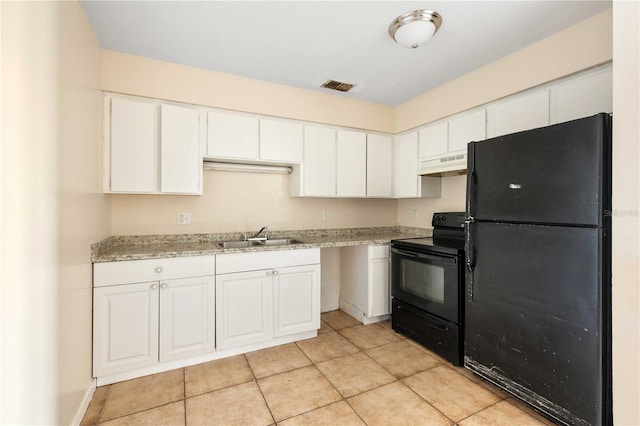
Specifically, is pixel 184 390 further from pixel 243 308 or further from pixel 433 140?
pixel 433 140

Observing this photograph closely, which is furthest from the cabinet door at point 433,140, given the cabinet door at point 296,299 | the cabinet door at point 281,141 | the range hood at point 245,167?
the cabinet door at point 296,299

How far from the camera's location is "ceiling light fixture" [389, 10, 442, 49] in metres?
1.94

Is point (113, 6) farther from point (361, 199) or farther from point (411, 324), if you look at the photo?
→ point (411, 324)

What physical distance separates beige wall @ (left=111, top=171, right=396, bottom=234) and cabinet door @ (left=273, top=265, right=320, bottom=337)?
73 cm

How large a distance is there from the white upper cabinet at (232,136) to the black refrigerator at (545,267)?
6.21 feet

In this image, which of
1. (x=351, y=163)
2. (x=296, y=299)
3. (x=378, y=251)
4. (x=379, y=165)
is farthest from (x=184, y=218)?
(x=379, y=165)

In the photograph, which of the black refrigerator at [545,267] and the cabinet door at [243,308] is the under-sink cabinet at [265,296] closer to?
the cabinet door at [243,308]

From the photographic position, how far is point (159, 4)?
6.20 feet

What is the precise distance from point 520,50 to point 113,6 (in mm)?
2918

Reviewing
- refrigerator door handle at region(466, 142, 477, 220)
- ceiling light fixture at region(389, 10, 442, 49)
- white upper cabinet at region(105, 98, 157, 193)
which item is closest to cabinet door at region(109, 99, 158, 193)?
white upper cabinet at region(105, 98, 157, 193)

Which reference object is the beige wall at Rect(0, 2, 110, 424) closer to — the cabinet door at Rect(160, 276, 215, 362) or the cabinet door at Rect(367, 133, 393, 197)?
the cabinet door at Rect(160, 276, 215, 362)
